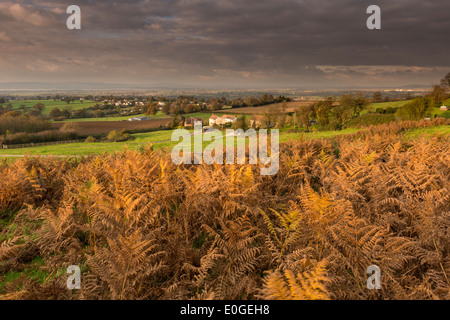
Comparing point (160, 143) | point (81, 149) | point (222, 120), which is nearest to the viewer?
point (160, 143)

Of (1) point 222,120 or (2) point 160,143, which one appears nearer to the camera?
(2) point 160,143

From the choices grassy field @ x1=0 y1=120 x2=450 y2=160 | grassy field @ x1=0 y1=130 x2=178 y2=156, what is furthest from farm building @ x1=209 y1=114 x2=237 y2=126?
grassy field @ x1=0 y1=120 x2=450 y2=160

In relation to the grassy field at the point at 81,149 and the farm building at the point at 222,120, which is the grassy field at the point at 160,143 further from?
the farm building at the point at 222,120

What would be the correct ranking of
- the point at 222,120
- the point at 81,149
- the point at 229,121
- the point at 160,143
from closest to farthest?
the point at 160,143, the point at 81,149, the point at 229,121, the point at 222,120

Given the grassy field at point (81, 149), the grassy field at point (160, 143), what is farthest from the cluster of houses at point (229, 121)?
the grassy field at point (160, 143)

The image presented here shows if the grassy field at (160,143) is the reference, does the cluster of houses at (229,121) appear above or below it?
above

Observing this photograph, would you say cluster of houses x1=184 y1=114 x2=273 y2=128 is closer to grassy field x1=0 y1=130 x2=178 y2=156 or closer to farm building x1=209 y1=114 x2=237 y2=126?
farm building x1=209 y1=114 x2=237 y2=126

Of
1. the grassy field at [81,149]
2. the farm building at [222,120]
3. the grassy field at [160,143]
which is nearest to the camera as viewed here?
the grassy field at [160,143]

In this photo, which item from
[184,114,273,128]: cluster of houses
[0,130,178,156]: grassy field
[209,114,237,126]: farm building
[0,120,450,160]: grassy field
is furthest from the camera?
[209,114,237,126]: farm building

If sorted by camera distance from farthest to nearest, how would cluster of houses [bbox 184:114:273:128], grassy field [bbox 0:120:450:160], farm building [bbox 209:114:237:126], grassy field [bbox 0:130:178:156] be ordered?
farm building [bbox 209:114:237:126] < cluster of houses [bbox 184:114:273:128] < grassy field [bbox 0:130:178:156] < grassy field [bbox 0:120:450:160]

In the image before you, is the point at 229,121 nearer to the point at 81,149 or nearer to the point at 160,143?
the point at 160,143

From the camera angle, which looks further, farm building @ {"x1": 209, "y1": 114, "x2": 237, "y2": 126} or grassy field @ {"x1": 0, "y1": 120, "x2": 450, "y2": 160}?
farm building @ {"x1": 209, "y1": 114, "x2": 237, "y2": 126}

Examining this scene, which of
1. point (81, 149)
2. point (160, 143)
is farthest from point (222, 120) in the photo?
point (81, 149)
